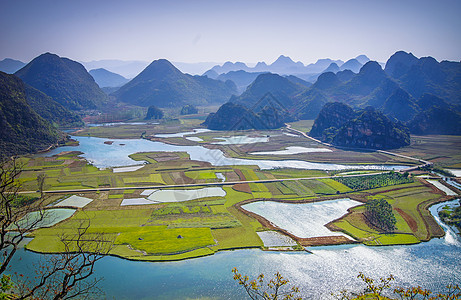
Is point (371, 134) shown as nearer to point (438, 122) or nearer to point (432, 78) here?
point (438, 122)

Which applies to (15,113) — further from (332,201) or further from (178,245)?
(332,201)

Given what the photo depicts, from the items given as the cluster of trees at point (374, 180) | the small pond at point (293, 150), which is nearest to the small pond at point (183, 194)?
the cluster of trees at point (374, 180)

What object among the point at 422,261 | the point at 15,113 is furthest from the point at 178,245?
the point at 15,113

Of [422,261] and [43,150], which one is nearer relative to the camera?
[422,261]

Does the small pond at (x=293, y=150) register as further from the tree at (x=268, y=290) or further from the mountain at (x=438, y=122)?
the tree at (x=268, y=290)

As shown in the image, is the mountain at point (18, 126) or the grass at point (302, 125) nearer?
the mountain at point (18, 126)

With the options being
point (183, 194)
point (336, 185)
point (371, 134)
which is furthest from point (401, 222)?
point (371, 134)
